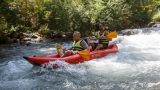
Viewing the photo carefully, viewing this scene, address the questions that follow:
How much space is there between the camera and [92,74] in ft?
30.5

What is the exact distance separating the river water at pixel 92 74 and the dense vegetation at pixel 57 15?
325cm

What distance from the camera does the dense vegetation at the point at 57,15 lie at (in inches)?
632

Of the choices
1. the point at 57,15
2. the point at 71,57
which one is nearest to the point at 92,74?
the point at 71,57

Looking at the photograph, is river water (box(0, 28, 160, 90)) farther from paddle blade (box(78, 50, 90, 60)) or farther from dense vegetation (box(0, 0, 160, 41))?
dense vegetation (box(0, 0, 160, 41))

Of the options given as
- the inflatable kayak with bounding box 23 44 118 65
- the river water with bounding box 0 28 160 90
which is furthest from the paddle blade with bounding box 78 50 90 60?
the river water with bounding box 0 28 160 90

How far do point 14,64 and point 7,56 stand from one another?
1834mm

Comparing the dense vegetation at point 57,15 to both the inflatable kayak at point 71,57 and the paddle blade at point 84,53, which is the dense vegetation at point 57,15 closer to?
the inflatable kayak at point 71,57

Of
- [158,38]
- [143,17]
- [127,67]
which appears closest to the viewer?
[127,67]

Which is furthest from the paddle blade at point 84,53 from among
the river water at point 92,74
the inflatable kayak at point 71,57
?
the river water at point 92,74

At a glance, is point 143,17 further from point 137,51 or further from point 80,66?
point 80,66

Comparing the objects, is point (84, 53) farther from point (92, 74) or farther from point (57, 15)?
point (57, 15)

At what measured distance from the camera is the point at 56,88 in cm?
795

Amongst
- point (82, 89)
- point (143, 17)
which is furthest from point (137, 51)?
point (143, 17)

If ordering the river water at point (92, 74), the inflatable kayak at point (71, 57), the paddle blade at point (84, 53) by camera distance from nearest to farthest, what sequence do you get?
the river water at point (92, 74)
the inflatable kayak at point (71, 57)
the paddle blade at point (84, 53)
